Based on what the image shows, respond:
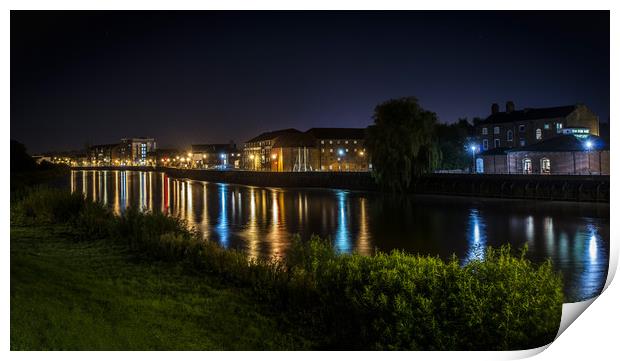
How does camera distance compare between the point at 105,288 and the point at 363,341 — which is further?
the point at 105,288

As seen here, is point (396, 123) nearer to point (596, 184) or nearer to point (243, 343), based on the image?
point (596, 184)

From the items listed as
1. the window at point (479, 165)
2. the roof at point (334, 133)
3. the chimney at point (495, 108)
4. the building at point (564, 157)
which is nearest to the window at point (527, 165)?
the building at point (564, 157)

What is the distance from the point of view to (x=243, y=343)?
9.17 meters

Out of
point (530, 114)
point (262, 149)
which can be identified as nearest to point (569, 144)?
point (530, 114)

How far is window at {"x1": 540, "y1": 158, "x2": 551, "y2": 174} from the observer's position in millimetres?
53191

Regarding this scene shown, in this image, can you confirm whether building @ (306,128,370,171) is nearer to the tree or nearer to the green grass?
the tree

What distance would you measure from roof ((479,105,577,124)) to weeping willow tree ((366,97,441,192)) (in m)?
21.7

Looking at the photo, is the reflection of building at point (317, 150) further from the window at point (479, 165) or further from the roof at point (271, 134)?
the window at point (479, 165)

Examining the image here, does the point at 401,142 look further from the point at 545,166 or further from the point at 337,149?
the point at 337,149

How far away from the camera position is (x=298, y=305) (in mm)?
10617

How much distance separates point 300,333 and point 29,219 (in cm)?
1707

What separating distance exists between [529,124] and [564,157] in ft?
62.0
